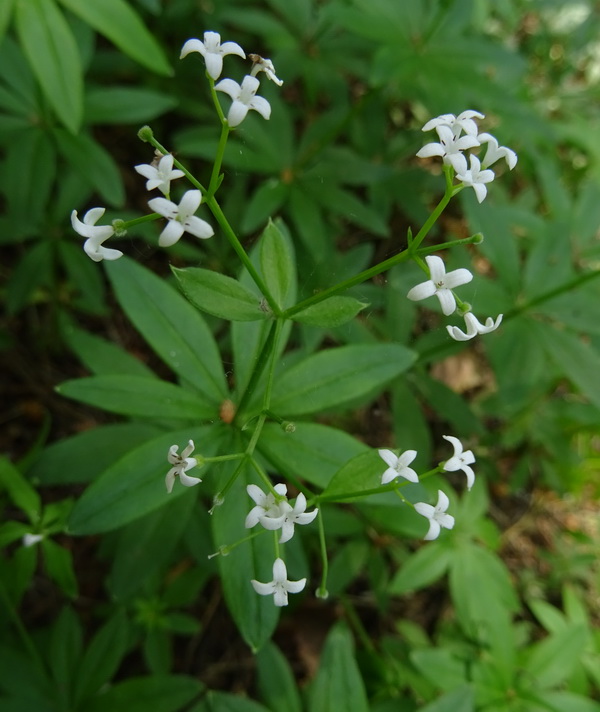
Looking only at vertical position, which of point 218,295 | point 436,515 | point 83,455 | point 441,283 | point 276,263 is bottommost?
point 83,455

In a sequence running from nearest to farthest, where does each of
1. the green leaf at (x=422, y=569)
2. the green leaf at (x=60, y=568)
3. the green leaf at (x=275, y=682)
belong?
1. the green leaf at (x=60, y=568)
2. the green leaf at (x=275, y=682)
3. the green leaf at (x=422, y=569)

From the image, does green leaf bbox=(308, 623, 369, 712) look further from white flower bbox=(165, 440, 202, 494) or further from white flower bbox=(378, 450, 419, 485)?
white flower bbox=(165, 440, 202, 494)

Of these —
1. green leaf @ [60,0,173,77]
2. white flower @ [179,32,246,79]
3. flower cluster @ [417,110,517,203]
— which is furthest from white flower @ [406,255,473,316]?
green leaf @ [60,0,173,77]

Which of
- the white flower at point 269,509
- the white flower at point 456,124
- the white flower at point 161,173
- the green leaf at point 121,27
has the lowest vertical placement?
the white flower at point 269,509

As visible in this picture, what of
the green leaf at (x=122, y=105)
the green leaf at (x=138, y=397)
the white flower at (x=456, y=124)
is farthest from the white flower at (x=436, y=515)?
the green leaf at (x=122, y=105)

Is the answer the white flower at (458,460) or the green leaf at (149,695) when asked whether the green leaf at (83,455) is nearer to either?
the green leaf at (149,695)

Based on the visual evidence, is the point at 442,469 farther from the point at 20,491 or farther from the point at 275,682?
the point at 20,491

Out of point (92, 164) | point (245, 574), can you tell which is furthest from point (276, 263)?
point (92, 164)
